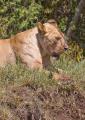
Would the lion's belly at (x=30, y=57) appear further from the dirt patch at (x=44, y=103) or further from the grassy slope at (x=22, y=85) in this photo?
the dirt patch at (x=44, y=103)

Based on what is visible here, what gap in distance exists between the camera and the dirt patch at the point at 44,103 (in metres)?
6.64

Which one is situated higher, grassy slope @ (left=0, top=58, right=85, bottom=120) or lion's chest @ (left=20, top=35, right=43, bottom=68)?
lion's chest @ (left=20, top=35, right=43, bottom=68)

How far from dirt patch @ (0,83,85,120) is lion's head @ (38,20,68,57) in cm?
Result: 63

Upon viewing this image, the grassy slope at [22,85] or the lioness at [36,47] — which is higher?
the lioness at [36,47]

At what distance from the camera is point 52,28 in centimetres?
775

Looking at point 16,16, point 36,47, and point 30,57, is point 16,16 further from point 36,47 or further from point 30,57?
point 30,57

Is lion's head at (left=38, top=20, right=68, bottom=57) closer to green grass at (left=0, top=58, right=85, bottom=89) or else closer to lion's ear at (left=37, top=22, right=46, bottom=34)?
lion's ear at (left=37, top=22, right=46, bottom=34)

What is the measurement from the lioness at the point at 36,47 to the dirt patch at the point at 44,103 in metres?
0.63

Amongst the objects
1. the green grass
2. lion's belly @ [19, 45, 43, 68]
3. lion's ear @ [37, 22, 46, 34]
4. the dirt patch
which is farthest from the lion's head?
the dirt patch

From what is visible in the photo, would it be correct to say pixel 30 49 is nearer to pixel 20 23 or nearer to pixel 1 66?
pixel 1 66

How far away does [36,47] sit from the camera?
7.76 m

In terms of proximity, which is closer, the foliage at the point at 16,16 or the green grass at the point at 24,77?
the green grass at the point at 24,77

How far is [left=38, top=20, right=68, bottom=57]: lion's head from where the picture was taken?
766 centimetres

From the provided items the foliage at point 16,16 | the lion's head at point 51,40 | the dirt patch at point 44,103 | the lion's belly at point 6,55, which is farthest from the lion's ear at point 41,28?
the foliage at point 16,16
